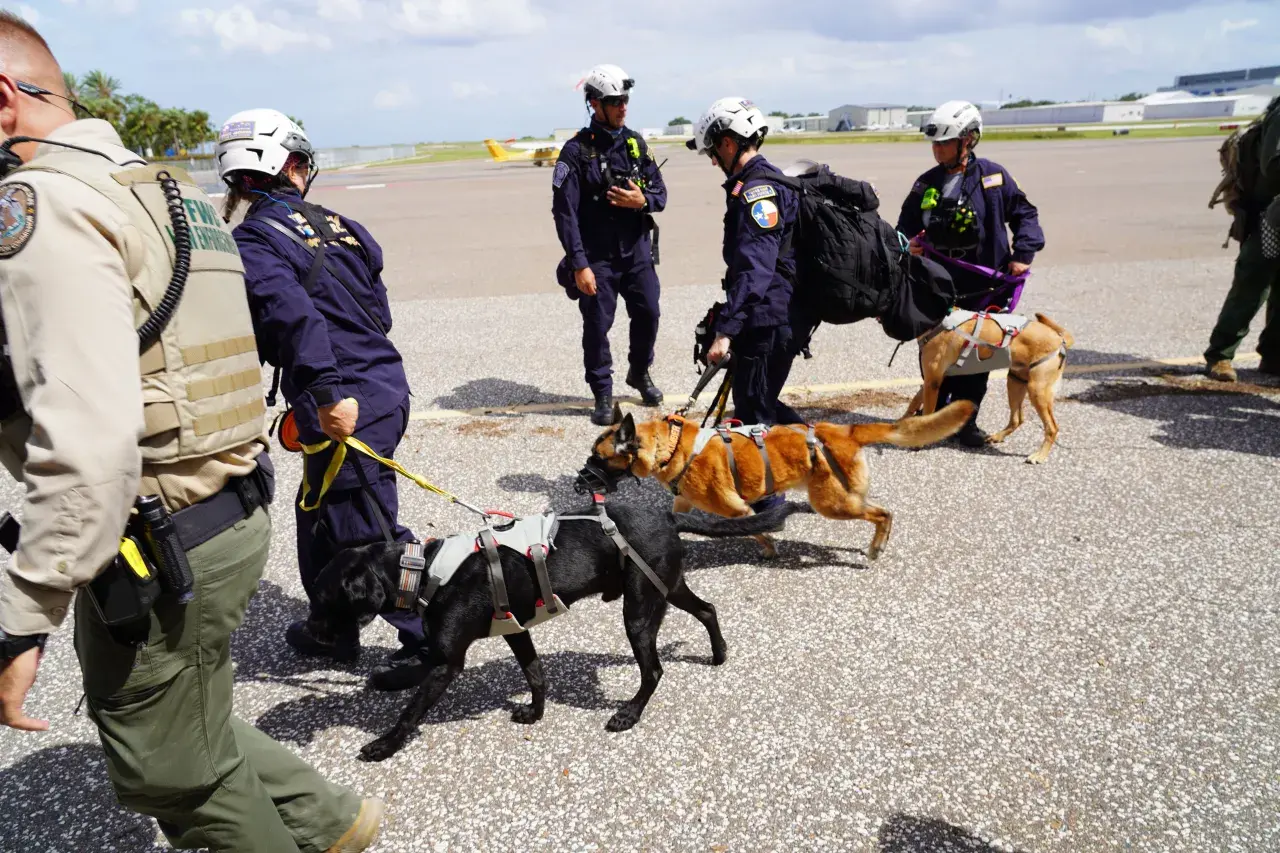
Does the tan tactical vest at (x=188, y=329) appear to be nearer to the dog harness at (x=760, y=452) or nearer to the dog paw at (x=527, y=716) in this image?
the dog paw at (x=527, y=716)

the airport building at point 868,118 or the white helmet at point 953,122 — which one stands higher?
the airport building at point 868,118

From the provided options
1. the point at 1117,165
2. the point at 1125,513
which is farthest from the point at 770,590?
the point at 1117,165

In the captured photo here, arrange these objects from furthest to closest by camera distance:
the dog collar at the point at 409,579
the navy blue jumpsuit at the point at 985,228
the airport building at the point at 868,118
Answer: the airport building at the point at 868,118 < the navy blue jumpsuit at the point at 985,228 < the dog collar at the point at 409,579

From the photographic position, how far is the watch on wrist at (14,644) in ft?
4.66

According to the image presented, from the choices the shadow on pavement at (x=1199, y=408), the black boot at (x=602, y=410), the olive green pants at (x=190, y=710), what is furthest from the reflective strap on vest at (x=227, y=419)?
the shadow on pavement at (x=1199, y=408)

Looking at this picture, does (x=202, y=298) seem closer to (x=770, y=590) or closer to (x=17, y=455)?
(x=17, y=455)

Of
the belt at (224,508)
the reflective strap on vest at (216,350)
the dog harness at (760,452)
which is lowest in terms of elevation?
the dog harness at (760,452)

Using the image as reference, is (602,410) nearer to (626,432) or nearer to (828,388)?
(828,388)

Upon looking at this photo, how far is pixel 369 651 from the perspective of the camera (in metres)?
3.53

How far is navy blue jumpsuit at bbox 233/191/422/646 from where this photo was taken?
8.63 feet

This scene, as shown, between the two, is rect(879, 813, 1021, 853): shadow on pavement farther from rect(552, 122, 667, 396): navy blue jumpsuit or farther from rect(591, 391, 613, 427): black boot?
rect(552, 122, 667, 396): navy blue jumpsuit

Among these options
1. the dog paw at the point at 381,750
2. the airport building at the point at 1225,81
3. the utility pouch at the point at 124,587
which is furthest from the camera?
the airport building at the point at 1225,81

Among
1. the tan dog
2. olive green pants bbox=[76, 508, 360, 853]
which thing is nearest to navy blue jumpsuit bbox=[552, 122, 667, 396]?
the tan dog

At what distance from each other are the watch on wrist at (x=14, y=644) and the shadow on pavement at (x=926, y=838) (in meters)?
2.35
